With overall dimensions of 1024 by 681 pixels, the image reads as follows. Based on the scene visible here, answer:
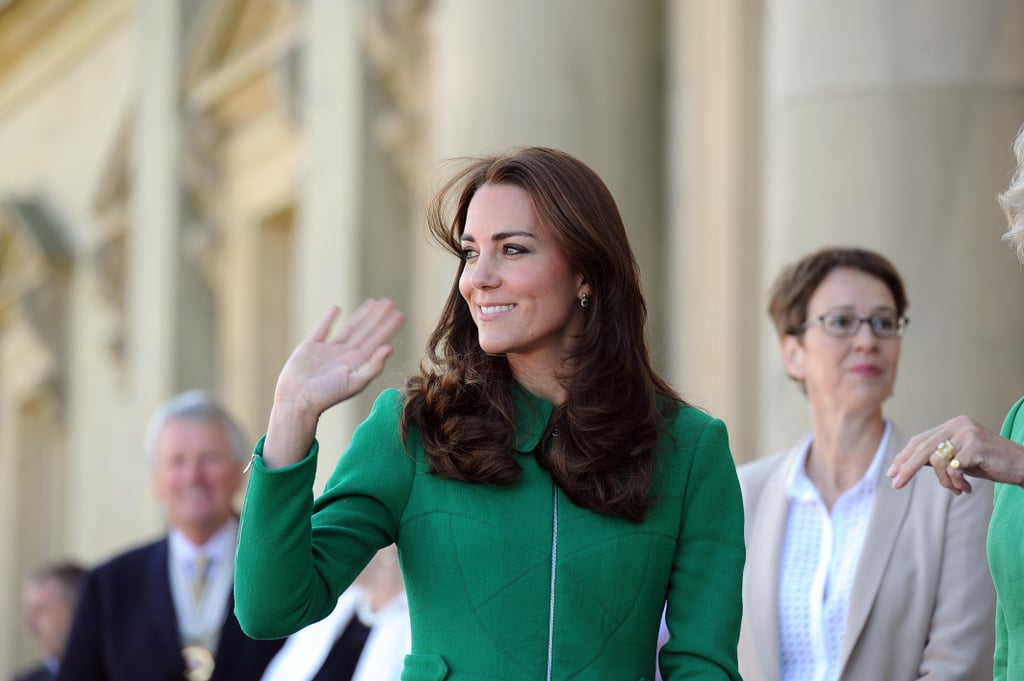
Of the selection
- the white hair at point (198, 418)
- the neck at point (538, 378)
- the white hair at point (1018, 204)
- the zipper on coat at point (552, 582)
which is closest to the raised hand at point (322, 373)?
the neck at point (538, 378)

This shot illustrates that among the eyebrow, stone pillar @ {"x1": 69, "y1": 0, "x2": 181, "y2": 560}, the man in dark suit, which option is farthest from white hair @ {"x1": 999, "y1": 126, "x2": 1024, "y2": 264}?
stone pillar @ {"x1": 69, "y1": 0, "x2": 181, "y2": 560}

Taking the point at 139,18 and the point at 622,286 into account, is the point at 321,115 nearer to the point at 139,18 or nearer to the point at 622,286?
the point at 139,18

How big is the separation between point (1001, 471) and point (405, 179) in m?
6.18

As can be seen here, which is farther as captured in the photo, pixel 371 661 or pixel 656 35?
pixel 656 35

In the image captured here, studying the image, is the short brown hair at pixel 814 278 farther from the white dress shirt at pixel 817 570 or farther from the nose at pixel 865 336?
the white dress shirt at pixel 817 570

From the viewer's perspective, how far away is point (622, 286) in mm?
3184

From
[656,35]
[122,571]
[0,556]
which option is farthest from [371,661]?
[0,556]

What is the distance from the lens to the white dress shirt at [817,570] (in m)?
4.14

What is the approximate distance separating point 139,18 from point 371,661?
786 cm

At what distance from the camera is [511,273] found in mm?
3094

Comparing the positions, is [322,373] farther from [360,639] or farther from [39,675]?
[39,675]

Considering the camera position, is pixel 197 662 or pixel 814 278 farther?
pixel 197 662

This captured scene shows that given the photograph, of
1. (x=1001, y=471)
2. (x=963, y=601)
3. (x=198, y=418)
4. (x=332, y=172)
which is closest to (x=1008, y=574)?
(x=1001, y=471)

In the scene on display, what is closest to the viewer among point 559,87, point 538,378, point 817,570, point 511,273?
point 511,273
